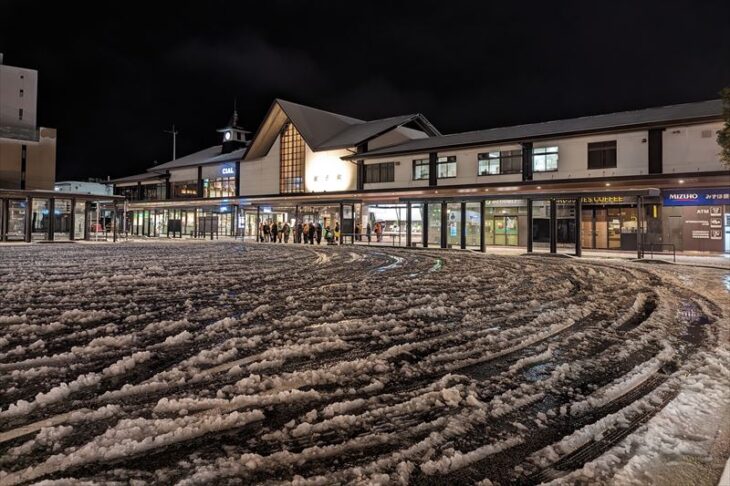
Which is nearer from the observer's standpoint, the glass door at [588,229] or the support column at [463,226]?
the glass door at [588,229]

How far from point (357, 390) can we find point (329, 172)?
31756mm

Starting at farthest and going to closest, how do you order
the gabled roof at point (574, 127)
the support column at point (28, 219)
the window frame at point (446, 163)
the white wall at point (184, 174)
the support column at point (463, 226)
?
the white wall at point (184, 174) < the window frame at point (446, 163) < the support column at point (28, 219) < the support column at point (463, 226) < the gabled roof at point (574, 127)

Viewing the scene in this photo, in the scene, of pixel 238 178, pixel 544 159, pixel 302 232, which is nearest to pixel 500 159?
pixel 544 159

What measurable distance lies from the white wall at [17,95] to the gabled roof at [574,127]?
79.2ft

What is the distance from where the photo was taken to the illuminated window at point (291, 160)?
37.2 meters

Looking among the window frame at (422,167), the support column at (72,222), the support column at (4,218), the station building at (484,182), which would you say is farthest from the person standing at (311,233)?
the support column at (4,218)

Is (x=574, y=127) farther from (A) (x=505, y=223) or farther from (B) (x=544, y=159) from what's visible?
(A) (x=505, y=223)

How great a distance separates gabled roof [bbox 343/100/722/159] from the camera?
69.8 ft

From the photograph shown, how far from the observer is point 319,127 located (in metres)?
38.5

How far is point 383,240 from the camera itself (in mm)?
32062

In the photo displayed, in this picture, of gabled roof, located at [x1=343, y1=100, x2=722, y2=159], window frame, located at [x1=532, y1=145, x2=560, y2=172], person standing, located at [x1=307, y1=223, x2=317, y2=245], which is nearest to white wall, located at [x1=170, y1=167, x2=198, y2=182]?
person standing, located at [x1=307, y1=223, x2=317, y2=245]

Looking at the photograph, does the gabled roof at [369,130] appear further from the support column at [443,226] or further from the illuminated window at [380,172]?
the support column at [443,226]

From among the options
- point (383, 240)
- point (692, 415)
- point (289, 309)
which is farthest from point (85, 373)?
point (383, 240)

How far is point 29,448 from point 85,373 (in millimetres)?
1461
